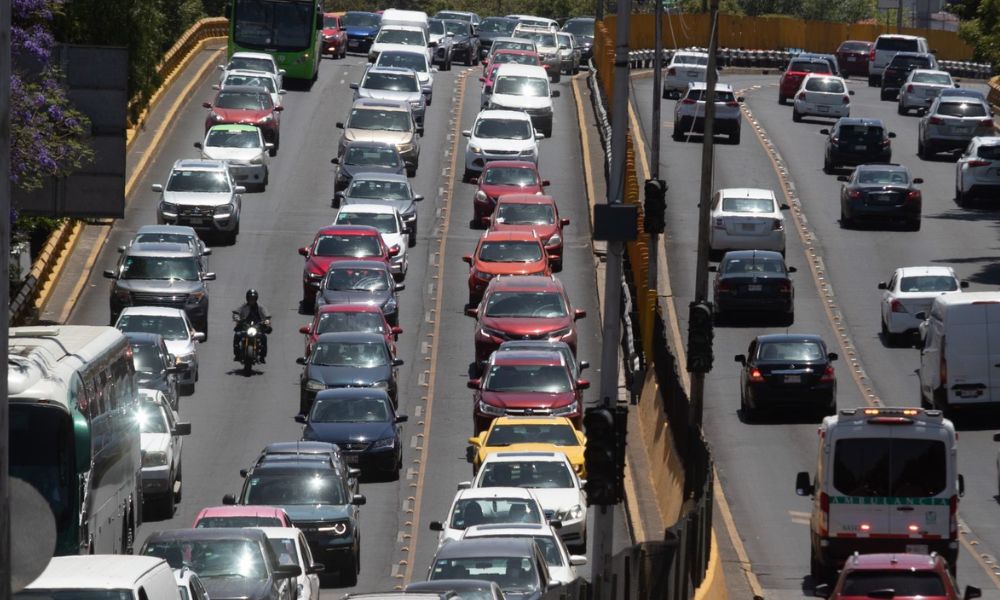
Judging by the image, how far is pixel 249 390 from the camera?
38000 mm

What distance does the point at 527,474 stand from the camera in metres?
29.3

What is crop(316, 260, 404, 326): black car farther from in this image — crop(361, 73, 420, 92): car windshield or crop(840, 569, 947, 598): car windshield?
crop(840, 569, 947, 598): car windshield

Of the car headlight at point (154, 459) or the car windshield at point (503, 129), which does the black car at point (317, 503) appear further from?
the car windshield at point (503, 129)

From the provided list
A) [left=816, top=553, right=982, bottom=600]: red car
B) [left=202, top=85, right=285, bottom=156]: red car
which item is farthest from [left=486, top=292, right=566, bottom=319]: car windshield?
[left=202, top=85, right=285, bottom=156]: red car

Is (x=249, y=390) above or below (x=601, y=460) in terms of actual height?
below

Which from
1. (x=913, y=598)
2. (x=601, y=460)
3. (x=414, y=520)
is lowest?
(x=414, y=520)

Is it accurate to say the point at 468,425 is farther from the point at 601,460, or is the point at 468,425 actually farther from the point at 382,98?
the point at 382,98

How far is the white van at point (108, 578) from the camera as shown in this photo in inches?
607

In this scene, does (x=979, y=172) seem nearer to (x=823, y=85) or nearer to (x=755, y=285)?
(x=823, y=85)

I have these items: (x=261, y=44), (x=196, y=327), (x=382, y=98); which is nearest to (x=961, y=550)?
(x=196, y=327)

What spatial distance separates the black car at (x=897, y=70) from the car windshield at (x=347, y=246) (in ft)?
123

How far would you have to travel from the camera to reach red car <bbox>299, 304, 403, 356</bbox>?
38438 mm

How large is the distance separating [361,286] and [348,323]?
295 centimetres

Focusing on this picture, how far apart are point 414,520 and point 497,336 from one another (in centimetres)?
869
